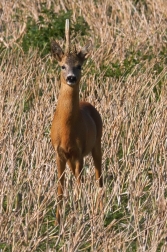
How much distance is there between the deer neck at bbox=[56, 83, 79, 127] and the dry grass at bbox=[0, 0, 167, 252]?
1.45ft

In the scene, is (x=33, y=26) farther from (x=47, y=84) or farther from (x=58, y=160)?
(x=58, y=160)

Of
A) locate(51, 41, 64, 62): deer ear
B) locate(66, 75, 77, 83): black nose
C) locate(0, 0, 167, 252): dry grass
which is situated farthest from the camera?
locate(51, 41, 64, 62): deer ear

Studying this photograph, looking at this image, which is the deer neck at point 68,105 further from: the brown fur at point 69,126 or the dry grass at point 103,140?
the dry grass at point 103,140

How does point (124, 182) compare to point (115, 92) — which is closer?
point (124, 182)

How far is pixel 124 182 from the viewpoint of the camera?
27.3 ft

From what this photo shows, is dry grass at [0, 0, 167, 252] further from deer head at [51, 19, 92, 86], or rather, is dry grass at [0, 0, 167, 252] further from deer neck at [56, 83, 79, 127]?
deer head at [51, 19, 92, 86]

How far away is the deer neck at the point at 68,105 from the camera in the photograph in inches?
307

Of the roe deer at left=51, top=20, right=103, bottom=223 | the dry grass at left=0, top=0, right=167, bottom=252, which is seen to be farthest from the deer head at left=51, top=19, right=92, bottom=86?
the dry grass at left=0, top=0, right=167, bottom=252

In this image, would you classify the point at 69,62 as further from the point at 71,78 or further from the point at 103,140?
the point at 103,140

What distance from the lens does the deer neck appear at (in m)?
7.80

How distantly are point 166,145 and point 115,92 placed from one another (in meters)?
1.40

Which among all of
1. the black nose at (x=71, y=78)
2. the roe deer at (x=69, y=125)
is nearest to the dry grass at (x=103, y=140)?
the roe deer at (x=69, y=125)

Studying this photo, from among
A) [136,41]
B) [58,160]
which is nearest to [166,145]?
[58,160]

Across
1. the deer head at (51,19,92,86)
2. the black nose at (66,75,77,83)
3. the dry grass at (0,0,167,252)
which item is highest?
the deer head at (51,19,92,86)
